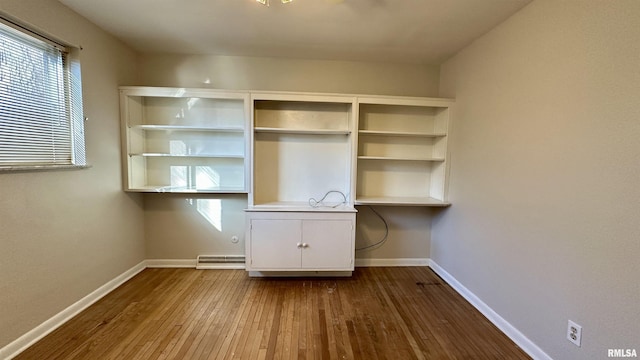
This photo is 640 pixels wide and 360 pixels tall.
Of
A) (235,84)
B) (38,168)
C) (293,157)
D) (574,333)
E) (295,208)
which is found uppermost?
(235,84)

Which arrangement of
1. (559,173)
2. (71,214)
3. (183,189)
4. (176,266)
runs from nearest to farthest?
(559,173), (71,214), (183,189), (176,266)

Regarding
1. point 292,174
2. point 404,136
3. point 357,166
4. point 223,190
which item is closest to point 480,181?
point 404,136

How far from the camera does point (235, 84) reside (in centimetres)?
301

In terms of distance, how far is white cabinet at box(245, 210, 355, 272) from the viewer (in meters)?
2.75

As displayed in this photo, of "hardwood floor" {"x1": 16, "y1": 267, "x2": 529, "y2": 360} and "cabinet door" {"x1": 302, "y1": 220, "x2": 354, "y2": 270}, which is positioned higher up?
"cabinet door" {"x1": 302, "y1": 220, "x2": 354, "y2": 270}

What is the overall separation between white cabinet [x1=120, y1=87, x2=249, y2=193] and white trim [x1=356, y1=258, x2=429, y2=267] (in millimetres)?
1724

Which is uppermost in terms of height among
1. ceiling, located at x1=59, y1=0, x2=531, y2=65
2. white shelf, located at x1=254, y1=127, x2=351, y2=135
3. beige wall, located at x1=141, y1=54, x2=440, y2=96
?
ceiling, located at x1=59, y1=0, x2=531, y2=65

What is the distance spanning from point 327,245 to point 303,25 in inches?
82.8

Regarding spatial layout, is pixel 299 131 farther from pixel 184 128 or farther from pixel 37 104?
pixel 37 104

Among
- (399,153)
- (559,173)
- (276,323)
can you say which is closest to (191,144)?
(276,323)

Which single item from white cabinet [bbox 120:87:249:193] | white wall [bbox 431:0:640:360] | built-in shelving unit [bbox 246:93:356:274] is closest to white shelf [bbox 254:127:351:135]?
built-in shelving unit [bbox 246:93:356:274]

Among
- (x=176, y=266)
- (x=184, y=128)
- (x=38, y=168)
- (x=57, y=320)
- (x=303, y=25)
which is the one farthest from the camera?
(x=176, y=266)

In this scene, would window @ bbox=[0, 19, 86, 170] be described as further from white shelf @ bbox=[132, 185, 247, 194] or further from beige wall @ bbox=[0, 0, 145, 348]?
white shelf @ bbox=[132, 185, 247, 194]

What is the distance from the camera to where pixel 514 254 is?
200 cm
